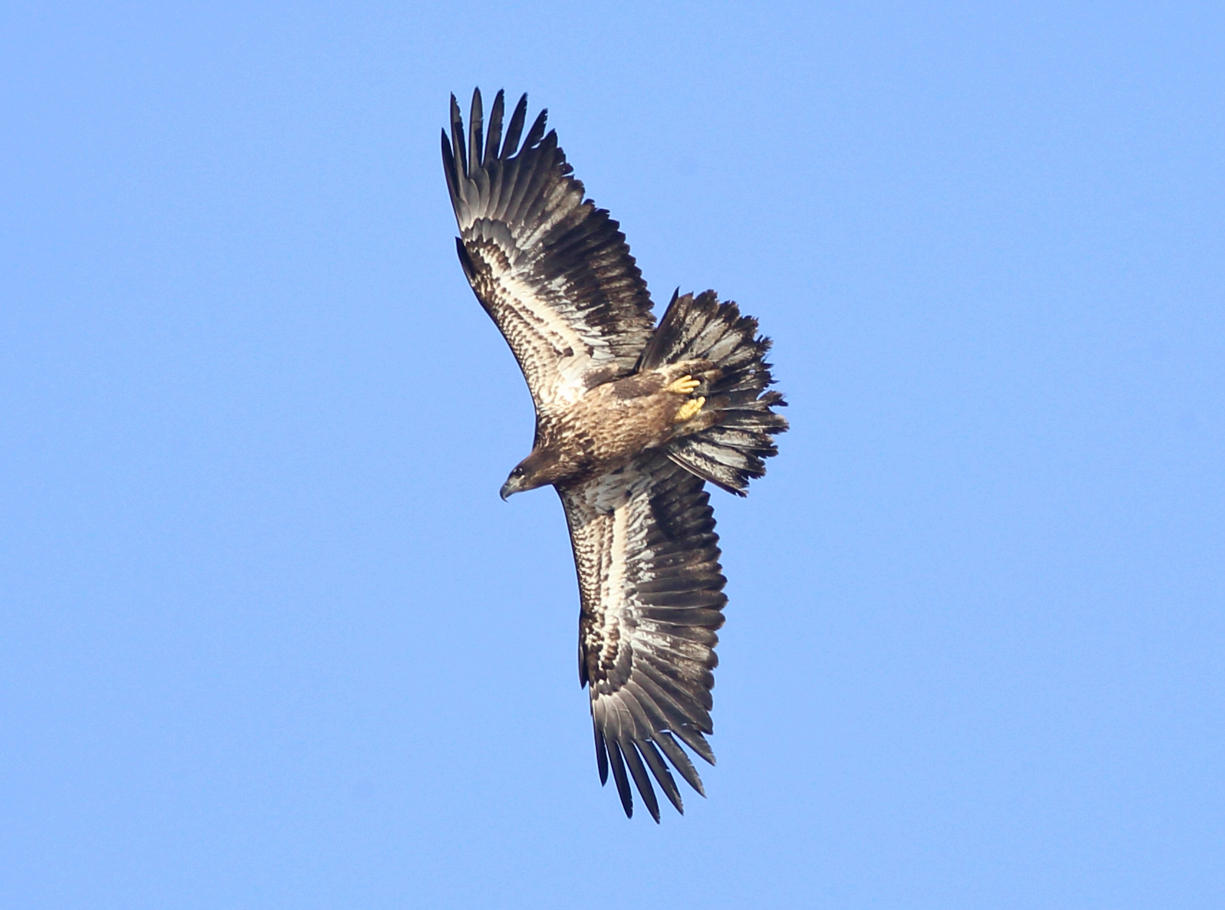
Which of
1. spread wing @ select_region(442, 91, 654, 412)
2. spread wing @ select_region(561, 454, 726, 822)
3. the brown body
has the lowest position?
spread wing @ select_region(561, 454, 726, 822)

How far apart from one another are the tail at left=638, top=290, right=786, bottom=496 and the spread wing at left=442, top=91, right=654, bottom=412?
30cm

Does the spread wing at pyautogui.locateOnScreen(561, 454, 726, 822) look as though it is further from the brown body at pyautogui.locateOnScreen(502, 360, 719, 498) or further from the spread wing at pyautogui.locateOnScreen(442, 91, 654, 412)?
the spread wing at pyautogui.locateOnScreen(442, 91, 654, 412)

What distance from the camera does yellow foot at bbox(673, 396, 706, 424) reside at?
13.1 metres

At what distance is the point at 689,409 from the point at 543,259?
1538 millimetres

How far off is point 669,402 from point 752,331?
2.65 feet

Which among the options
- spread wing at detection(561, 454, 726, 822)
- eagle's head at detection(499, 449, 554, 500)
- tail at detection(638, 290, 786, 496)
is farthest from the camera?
spread wing at detection(561, 454, 726, 822)

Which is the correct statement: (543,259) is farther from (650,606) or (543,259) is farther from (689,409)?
(650,606)

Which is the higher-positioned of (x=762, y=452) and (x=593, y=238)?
(x=593, y=238)

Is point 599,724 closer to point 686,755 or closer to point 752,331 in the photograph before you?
point 686,755

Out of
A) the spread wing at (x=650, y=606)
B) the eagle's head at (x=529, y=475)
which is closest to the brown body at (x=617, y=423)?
the eagle's head at (x=529, y=475)

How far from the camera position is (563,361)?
43.8 ft

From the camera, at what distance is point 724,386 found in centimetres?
1319

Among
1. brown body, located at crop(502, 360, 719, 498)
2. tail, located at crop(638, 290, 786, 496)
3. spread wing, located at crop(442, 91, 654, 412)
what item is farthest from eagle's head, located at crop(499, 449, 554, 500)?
tail, located at crop(638, 290, 786, 496)

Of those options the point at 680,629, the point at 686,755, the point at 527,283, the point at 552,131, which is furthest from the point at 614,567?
the point at 552,131
